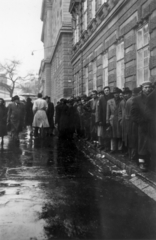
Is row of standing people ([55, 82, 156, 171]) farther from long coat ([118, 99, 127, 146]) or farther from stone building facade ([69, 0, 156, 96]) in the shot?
stone building facade ([69, 0, 156, 96])

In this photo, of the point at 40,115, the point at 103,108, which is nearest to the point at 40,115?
the point at 40,115

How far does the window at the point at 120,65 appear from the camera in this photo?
15479 mm

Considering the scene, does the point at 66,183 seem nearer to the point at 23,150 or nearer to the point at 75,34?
the point at 23,150

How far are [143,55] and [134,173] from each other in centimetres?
594

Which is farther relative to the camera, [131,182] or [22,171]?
[22,171]

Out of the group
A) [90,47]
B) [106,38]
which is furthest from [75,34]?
[106,38]

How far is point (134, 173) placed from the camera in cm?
800

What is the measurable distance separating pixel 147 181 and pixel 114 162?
2600 mm

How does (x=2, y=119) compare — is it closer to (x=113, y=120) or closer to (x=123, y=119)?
(x=113, y=120)

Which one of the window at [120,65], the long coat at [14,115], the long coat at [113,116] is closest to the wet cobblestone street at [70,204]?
the long coat at [113,116]

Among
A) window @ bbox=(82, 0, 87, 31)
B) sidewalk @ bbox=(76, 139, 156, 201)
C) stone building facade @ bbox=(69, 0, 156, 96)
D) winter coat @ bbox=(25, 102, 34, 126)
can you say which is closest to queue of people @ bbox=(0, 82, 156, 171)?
sidewalk @ bbox=(76, 139, 156, 201)

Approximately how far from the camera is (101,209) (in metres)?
5.28

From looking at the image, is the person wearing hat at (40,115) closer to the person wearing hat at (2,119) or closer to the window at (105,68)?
the person wearing hat at (2,119)

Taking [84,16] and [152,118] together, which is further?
[84,16]
